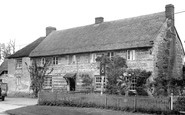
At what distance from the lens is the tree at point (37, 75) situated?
118 feet

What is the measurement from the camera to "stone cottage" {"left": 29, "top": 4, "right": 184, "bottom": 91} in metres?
28.7

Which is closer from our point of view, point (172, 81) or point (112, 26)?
point (172, 81)

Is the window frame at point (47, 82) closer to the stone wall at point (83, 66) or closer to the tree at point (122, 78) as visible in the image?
the stone wall at point (83, 66)

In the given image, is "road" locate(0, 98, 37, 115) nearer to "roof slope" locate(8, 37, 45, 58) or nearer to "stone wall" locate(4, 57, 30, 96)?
"stone wall" locate(4, 57, 30, 96)

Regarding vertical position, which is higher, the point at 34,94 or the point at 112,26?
the point at 112,26

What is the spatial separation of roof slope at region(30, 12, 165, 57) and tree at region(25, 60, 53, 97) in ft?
5.80

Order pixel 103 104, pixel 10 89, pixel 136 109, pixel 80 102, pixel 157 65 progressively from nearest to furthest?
pixel 136 109
pixel 103 104
pixel 80 102
pixel 157 65
pixel 10 89

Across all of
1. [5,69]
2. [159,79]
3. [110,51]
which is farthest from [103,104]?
[5,69]

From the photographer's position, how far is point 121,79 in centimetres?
2672

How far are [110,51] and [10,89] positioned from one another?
730 inches

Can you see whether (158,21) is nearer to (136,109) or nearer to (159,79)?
(159,79)

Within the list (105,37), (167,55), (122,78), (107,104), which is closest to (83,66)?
(105,37)

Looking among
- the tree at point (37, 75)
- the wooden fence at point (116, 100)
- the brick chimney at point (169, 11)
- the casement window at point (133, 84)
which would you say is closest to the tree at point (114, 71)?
the casement window at point (133, 84)

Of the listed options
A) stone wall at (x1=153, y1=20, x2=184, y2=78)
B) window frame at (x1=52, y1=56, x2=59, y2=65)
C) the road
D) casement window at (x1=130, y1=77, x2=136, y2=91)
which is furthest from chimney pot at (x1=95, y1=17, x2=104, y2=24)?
the road
